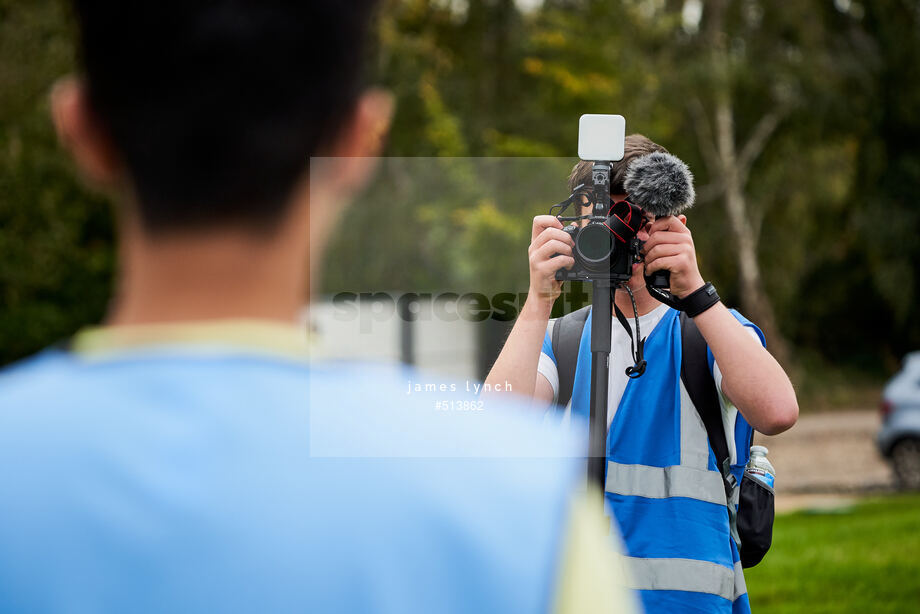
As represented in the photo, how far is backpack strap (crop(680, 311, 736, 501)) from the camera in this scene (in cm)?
204

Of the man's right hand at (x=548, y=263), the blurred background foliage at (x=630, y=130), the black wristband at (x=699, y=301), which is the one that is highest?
the blurred background foliage at (x=630, y=130)

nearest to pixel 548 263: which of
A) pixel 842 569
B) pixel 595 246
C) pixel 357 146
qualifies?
pixel 595 246

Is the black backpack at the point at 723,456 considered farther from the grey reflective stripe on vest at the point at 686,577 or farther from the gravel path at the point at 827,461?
Answer: the gravel path at the point at 827,461

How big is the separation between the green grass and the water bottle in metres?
3.11

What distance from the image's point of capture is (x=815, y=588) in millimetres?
5312

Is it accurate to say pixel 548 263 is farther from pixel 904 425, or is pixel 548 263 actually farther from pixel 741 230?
pixel 741 230

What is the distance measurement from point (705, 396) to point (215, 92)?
1588mm

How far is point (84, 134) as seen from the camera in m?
0.72

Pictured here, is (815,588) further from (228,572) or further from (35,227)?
(35,227)

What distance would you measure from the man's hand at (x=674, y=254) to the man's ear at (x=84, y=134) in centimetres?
146

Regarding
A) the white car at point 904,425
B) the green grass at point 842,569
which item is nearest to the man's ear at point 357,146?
the green grass at point 842,569

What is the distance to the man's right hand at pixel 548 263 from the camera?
Result: 2111 mm

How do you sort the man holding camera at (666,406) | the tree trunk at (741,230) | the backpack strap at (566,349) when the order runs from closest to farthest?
the man holding camera at (666,406)
the backpack strap at (566,349)
the tree trunk at (741,230)

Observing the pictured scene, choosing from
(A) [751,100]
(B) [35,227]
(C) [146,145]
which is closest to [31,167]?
(B) [35,227]
